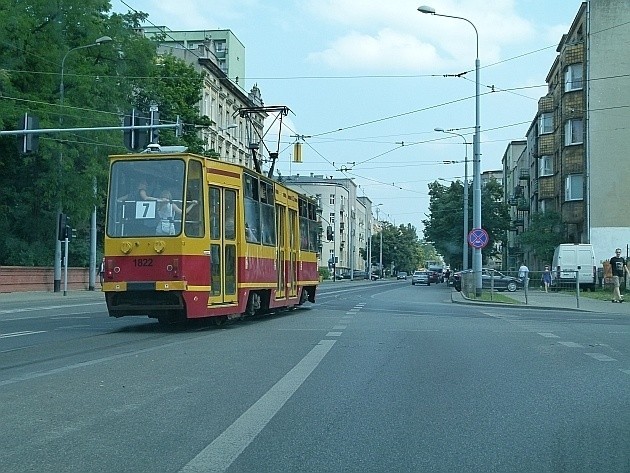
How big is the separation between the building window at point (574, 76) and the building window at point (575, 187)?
5.33 meters

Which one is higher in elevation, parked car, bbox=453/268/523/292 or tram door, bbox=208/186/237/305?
tram door, bbox=208/186/237/305

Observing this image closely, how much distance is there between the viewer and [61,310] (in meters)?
25.7

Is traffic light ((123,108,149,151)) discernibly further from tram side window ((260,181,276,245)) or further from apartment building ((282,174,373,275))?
apartment building ((282,174,373,275))

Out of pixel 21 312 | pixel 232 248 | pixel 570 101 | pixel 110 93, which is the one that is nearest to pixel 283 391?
pixel 232 248

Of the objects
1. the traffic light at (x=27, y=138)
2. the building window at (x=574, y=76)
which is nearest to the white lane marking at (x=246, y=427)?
the traffic light at (x=27, y=138)

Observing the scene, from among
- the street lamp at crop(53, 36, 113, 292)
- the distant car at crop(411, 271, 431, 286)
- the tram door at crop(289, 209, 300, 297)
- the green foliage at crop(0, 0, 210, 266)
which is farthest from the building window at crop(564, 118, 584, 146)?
the tram door at crop(289, 209, 300, 297)

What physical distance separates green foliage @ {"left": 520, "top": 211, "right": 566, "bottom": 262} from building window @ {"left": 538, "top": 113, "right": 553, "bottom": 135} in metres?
7.52

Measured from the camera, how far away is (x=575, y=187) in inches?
2112

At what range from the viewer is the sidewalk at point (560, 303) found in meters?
27.1

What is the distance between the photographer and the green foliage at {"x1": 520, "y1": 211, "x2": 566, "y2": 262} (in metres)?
57.5

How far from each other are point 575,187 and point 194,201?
136 ft

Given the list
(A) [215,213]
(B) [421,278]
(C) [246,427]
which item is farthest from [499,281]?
(B) [421,278]

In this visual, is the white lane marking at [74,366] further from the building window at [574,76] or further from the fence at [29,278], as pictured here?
the building window at [574,76]

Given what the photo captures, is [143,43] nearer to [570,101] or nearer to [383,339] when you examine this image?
[570,101]
